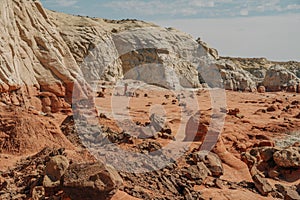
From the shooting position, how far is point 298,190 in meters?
6.75

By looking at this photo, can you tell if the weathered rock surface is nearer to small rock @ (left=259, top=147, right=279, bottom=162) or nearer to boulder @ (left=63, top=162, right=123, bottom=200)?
small rock @ (left=259, top=147, right=279, bottom=162)

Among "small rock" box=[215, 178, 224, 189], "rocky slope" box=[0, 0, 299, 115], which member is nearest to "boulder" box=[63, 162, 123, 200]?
"small rock" box=[215, 178, 224, 189]

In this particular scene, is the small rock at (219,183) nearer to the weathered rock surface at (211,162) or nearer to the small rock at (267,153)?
the weathered rock surface at (211,162)

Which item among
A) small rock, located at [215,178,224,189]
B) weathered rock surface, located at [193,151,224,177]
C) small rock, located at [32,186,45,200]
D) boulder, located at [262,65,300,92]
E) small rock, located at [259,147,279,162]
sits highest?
small rock, located at [32,186,45,200]

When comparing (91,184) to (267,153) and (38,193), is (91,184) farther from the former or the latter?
(267,153)

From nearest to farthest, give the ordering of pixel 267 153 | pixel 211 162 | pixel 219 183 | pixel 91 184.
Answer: pixel 91 184 → pixel 219 183 → pixel 211 162 → pixel 267 153

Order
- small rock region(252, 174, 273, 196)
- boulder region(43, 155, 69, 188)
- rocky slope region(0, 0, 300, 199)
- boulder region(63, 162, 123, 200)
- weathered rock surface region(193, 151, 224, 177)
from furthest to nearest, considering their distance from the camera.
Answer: weathered rock surface region(193, 151, 224, 177)
small rock region(252, 174, 273, 196)
rocky slope region(0, 0, 300, 199)
boulder region(43, 155, 69, 188)
boulder region(63, 162, 123, 200)

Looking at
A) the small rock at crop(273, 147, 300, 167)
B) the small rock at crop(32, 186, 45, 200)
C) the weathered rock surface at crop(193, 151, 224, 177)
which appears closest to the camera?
the small rock at crop(32, 186, 45, 200)

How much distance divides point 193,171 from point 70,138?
302cm

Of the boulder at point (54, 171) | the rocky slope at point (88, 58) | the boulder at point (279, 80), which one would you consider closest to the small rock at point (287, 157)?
the boulder at point (54, 171)

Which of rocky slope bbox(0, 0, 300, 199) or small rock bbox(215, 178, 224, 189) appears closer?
rocky slope bbox(0, 0, 300, 199)

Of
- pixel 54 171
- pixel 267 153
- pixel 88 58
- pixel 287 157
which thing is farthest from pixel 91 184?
pixel 88 58

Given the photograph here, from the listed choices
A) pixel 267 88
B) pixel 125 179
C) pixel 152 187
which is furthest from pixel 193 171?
pixel 267 88

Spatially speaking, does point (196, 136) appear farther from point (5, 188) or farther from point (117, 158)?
point (5, 188)
